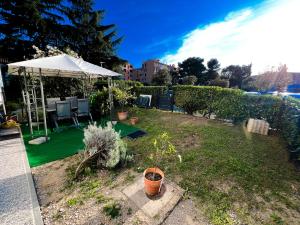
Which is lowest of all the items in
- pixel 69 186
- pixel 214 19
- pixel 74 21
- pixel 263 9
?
pixel 69 186

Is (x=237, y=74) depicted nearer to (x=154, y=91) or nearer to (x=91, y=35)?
(x=91, y=35)

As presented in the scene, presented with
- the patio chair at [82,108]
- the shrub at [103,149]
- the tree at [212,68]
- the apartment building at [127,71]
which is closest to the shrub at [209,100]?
the patio chair at [82,108]

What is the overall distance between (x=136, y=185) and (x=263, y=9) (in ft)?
25.4

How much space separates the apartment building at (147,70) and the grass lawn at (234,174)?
197 ft

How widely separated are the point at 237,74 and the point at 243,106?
146 feet

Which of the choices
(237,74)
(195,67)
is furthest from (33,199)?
(237,74)

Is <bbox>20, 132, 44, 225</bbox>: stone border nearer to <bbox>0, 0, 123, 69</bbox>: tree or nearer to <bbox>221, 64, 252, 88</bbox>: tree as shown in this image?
<bbox>0, 0, 123, 69</bbox>: tree

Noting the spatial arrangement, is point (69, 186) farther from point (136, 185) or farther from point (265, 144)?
point (265, 144)

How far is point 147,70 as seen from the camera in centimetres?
6831

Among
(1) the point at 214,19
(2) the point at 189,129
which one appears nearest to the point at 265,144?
(2) the point at 189,129

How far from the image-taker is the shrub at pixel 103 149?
348cm

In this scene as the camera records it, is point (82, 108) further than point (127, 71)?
No

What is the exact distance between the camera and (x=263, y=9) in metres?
6.00

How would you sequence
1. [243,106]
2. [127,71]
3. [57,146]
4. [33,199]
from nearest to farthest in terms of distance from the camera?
1. [33,199]
2. [57,146]
3. [243,106]
4. [127,71]
